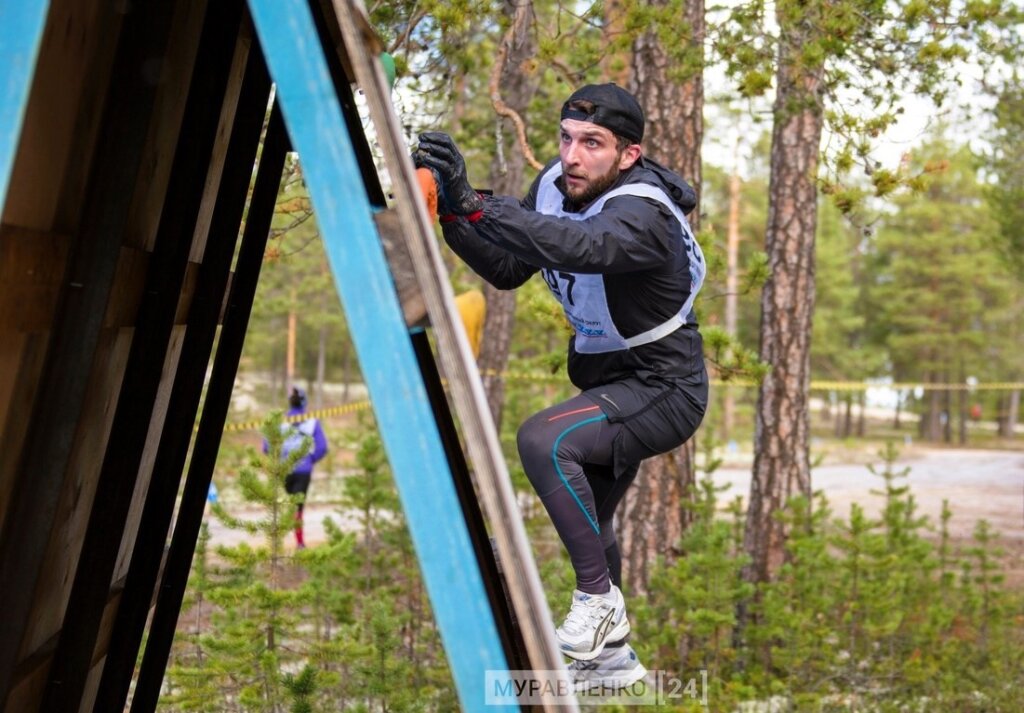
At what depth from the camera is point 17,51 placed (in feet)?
5.79

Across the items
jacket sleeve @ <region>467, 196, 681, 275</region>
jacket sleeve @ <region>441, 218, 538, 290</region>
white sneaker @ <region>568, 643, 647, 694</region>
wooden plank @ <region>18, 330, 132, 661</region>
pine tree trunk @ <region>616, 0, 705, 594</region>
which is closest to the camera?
wooden plank @ <region>18, 330, 132, 661</region>

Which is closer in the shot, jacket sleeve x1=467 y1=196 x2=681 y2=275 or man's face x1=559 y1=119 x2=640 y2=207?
jacket sleeve x1=467 y1=196 x2=681 y2=275

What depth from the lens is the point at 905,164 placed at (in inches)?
181

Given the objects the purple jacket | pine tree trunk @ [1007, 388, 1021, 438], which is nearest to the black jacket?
the purple jacket

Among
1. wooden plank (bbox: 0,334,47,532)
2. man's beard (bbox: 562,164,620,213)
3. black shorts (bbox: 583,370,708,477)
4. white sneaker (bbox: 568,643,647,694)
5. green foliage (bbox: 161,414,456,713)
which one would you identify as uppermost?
man's beard (bbox: 562,164,620,213)

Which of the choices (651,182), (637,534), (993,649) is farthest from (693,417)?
(993,649)

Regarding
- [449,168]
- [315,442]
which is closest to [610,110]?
[449,168]

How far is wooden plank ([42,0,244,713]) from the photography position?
7.93 ft

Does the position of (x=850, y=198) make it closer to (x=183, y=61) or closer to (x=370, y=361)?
(x=183, y=61)

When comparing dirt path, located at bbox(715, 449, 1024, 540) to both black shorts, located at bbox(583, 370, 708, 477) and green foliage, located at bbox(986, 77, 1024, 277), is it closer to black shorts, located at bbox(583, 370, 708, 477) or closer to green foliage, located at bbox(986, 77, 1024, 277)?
green foliage, located at bbox(986, 77, 1024, 277)

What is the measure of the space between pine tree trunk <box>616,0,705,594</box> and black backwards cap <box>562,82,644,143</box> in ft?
8.19

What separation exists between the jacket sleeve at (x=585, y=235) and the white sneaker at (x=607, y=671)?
3.67 feet

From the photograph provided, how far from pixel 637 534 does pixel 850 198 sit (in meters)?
3.34

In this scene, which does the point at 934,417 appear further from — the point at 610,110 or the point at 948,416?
the point at 610,110
